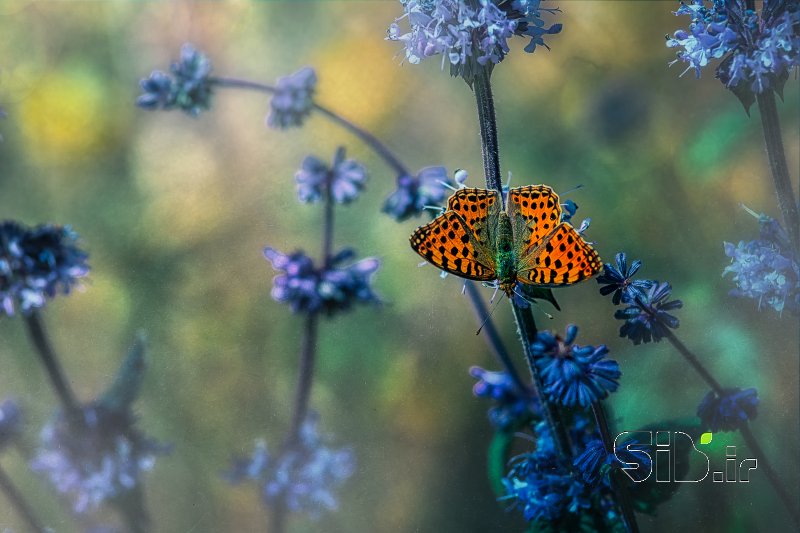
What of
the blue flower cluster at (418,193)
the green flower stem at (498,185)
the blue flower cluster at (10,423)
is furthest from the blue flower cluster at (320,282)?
the blue flower cluster at (10,423)

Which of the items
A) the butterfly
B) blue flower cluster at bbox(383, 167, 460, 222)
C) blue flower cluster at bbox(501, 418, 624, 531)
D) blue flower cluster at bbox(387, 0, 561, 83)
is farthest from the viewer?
blue flower cluster at bbox(383, 167, 460, 222)

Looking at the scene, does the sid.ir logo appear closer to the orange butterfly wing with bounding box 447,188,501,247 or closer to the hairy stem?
the orange butterfly wing with bounding box 447,188,501,247

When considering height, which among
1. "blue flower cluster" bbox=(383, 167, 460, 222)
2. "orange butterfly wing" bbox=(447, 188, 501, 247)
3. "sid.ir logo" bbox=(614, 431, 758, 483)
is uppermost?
"blue flower cluster" bbox=(383, 167, 460, 222)

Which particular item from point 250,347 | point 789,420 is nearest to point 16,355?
point 250,347

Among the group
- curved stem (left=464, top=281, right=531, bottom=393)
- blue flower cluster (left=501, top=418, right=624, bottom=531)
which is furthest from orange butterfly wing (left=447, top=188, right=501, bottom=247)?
blue flower cluster (left=501, top=418, right=624, bottom=531)

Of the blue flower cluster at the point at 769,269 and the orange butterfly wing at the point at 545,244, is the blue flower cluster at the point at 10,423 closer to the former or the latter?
the orange butterfly wing at the point at 545,244

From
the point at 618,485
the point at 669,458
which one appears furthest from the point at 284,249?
the point at 669,458

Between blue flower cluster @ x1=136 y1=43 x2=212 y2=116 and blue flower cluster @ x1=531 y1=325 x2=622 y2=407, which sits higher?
blue flower cluster @ x1=136 y1=43 x2=212 y2=116

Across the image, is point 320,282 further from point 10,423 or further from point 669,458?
point 669,458
